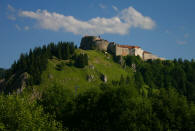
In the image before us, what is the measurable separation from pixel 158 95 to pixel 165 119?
28.9 ft

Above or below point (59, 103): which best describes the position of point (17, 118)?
below

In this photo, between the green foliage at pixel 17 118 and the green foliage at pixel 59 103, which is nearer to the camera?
the green foliage at pixel 17 118

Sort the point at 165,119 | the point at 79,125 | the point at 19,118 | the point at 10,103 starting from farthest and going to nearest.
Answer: the point at 79,125
the point at 165,119
the point at 10,103
the point at 19,118

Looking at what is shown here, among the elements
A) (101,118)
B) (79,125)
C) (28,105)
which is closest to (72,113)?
(79,125)

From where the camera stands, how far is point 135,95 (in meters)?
73.8

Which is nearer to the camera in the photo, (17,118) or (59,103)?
(17,118)

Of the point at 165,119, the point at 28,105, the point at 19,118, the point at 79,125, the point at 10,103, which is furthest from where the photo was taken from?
the point at 79,125

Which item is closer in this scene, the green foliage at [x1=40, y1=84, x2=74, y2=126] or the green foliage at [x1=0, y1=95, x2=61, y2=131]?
the green foliage at [x1=0, y1=95, x2=61, y2=131]

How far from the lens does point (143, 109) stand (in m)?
66.9

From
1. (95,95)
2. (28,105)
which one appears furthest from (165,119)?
(28,105)

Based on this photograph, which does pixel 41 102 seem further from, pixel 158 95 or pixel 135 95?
pixel 158 95

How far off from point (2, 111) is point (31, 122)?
6.36 m

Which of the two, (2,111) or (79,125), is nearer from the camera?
(2,111)

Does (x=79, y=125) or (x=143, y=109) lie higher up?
(x=143, y=109)
